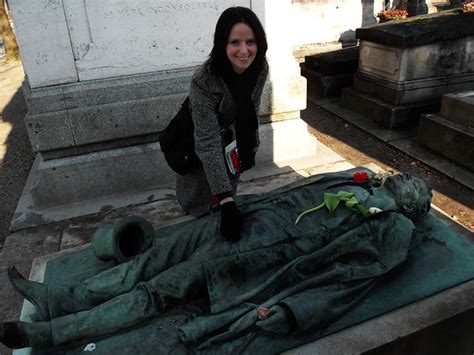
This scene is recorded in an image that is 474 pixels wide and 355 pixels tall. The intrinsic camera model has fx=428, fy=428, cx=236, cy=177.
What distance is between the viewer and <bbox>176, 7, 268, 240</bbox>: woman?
2293mm

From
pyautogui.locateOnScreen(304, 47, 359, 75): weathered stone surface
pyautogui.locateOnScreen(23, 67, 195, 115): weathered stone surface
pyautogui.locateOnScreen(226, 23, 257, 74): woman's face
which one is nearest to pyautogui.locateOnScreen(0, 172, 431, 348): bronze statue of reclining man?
pyautogui.locateOnScreen(226, 23, 257, 74): woman's face

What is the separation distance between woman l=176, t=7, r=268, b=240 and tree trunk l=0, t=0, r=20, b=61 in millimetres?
10659

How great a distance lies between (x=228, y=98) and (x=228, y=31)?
1.22 ft

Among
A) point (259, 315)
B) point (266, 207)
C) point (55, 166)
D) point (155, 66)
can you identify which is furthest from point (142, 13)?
point (259, 315)

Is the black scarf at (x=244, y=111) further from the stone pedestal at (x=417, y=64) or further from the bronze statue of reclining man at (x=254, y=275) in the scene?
the stone pedestal at (x=417, y=64)

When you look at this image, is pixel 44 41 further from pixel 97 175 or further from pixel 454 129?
pixel 454 129

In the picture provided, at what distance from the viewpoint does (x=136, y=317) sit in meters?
2.17

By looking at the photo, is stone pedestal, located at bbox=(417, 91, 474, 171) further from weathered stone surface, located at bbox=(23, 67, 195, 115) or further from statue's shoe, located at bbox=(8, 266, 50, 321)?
statue's shoe, located at bbox=(8, 266, 50, 321)

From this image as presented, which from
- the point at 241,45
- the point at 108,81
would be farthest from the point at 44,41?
the point at 241,45

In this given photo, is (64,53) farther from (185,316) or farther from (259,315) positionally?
(259,315)

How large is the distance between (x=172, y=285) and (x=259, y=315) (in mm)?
480

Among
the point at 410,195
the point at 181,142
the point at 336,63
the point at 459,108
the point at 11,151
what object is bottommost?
the point at 11,151

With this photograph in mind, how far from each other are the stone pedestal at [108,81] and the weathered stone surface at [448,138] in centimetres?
197

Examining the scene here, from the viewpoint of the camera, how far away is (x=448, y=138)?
4.88 metres
